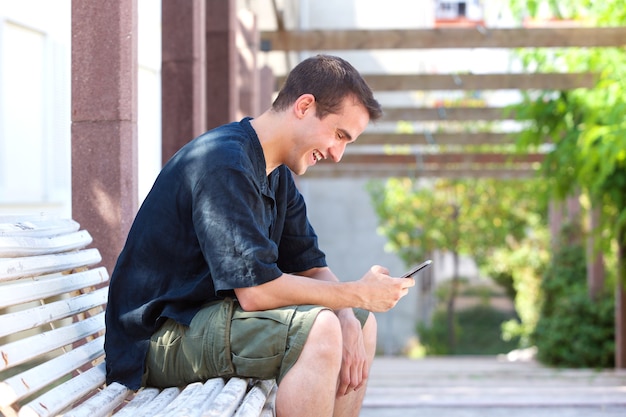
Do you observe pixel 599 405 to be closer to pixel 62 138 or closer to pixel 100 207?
pixel 100 207

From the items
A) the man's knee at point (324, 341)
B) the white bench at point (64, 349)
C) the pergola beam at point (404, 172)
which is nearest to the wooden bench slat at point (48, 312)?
the white bench at point (64, 349)

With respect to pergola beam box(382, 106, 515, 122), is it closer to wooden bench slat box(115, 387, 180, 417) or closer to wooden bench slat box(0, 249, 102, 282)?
wooden bench slat box(0, 249, 102, 282)

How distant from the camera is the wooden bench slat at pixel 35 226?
8.91 ft

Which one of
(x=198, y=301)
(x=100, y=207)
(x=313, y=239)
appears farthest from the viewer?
(x=100, y=207)

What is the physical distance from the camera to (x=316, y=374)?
98.7 inches

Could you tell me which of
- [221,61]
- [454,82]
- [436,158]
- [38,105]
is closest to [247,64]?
[221,61]

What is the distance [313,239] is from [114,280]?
29.2 inches

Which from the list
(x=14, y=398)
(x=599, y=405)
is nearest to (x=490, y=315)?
(x=599, y=405)

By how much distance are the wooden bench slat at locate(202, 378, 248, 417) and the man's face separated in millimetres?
650

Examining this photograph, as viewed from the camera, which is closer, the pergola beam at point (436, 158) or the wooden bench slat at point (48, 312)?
the wooden bench slat at point (48, 312)

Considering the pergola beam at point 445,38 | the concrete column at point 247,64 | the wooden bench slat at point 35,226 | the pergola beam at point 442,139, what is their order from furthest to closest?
the pergola beam at point 442,139, the pergola beam at point 445,38, the concrete column at point 247,64, the wooden bench slat at point 35,226

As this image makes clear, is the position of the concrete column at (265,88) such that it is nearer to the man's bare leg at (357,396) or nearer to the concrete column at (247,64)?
the concrete column at (247,64)

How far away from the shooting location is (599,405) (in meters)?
5.12

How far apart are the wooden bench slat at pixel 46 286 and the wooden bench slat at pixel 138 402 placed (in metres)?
0.35
